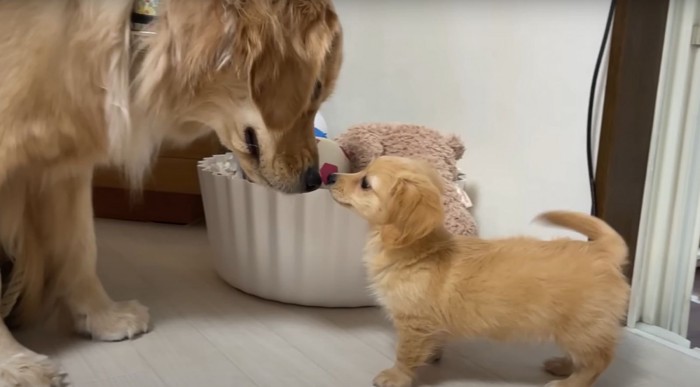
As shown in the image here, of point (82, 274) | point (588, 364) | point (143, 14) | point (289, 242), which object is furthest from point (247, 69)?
point (588, 364)

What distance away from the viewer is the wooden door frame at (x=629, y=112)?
50.6 inches

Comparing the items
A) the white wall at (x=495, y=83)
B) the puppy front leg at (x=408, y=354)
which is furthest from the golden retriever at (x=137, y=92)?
the white wall at (x=495, y=83)

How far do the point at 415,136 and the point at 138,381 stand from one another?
2.41 feet

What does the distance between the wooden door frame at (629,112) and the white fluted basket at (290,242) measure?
1.52ft

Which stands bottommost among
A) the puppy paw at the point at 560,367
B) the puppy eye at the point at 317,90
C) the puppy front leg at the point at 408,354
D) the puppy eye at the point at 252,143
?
the puppy paw at the point at 560,367

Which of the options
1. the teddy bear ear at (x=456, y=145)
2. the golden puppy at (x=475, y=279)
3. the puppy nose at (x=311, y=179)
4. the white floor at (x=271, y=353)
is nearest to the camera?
the golden puppy at (x=475, y=279)

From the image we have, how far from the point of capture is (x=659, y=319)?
4.59ft

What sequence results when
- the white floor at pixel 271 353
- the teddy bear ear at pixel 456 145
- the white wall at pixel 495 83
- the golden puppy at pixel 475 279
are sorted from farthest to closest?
the teddy bear ear at pixel 456 145 → the white wall at pixel 495 83 → the white floor at pixel 271 353 → the golden puppy at pixel 475 279

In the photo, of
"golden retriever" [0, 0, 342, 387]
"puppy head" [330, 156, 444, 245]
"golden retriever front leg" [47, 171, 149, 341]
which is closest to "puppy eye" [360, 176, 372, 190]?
"puppy head" [330, 156, 444, 245]

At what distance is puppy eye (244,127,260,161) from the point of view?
1200 mm

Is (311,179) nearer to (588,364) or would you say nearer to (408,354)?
(408,354)

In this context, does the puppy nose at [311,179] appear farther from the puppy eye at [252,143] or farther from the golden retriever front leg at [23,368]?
the golden retriever front leg at [23,368]

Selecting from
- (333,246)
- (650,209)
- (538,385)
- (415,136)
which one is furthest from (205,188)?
(650,209)

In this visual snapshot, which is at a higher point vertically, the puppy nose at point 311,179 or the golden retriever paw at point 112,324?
the puppy nose at point 311,179
